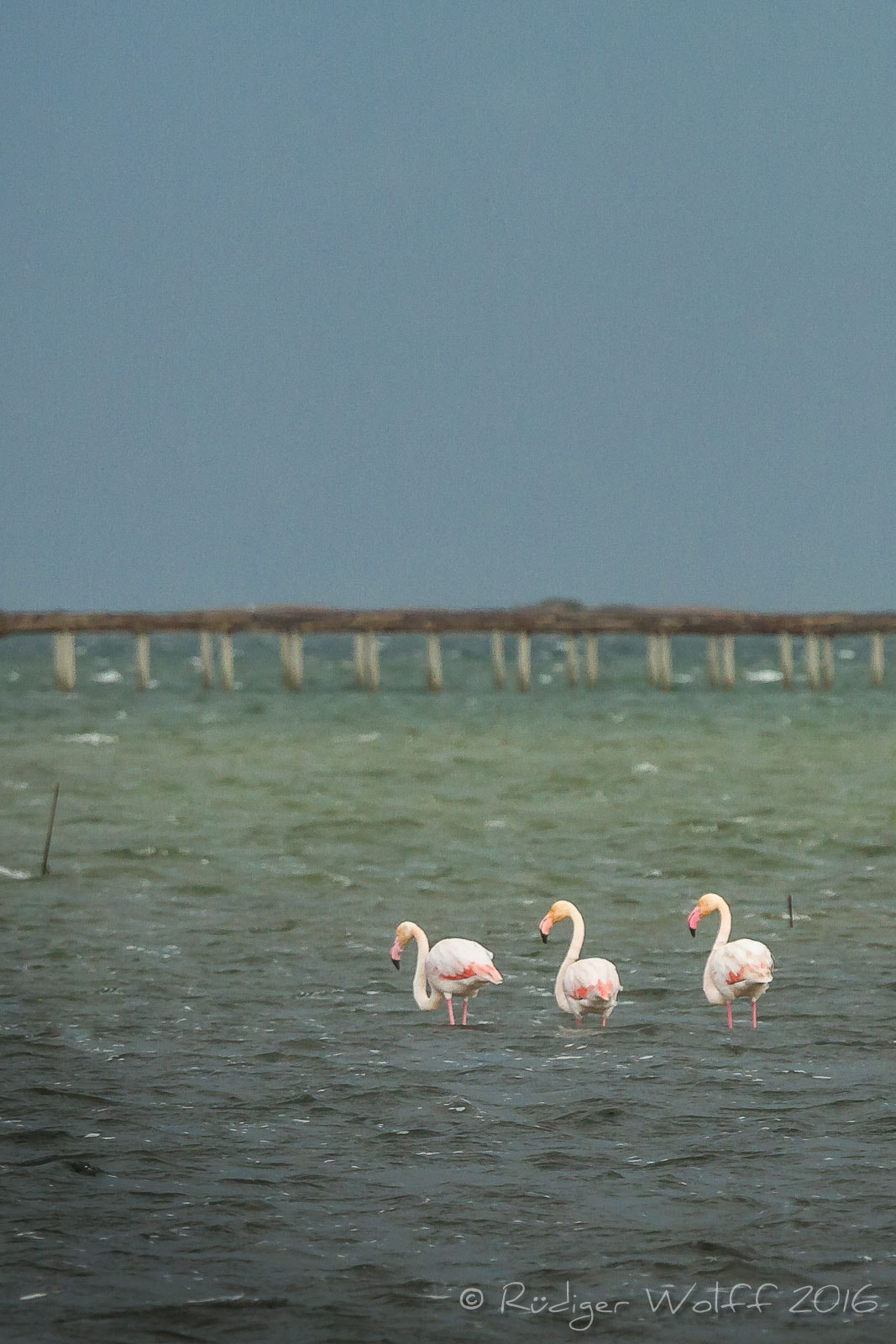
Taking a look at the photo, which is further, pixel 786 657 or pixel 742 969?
pixel 786 657

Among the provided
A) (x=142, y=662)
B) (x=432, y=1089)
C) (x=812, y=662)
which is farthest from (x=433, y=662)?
(x=432, y=1089)

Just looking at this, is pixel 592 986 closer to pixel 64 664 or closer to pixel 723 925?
pixel 723 925

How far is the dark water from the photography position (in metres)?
6.73

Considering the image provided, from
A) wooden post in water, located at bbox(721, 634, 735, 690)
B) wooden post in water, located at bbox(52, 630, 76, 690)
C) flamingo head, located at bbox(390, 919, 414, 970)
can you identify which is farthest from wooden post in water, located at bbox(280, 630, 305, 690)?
flamingo head, located at bbox(390, 919, 414, 970)

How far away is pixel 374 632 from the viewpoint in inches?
2031

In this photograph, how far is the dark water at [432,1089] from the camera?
6.73 m

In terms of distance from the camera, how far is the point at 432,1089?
9289 millimetres

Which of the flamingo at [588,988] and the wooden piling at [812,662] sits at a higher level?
the flamingo at [588,988]

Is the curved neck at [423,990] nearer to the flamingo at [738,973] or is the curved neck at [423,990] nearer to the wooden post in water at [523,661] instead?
the flamingo at [738,973]

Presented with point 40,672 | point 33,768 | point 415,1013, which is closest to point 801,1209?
point 415,1013

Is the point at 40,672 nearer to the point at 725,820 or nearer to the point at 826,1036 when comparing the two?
the point at 725,820

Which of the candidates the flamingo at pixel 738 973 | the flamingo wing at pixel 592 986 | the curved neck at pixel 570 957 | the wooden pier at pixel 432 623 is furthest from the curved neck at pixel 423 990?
the wooden pier at pixel 432 623

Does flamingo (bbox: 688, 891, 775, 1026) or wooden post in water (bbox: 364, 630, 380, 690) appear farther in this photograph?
wooden post in water (bbox: 364, 630, 380, 690)

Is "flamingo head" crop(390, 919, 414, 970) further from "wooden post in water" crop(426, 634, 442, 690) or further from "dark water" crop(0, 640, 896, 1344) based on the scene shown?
"wooden post in water" crop(426, 634, 442, 690)
